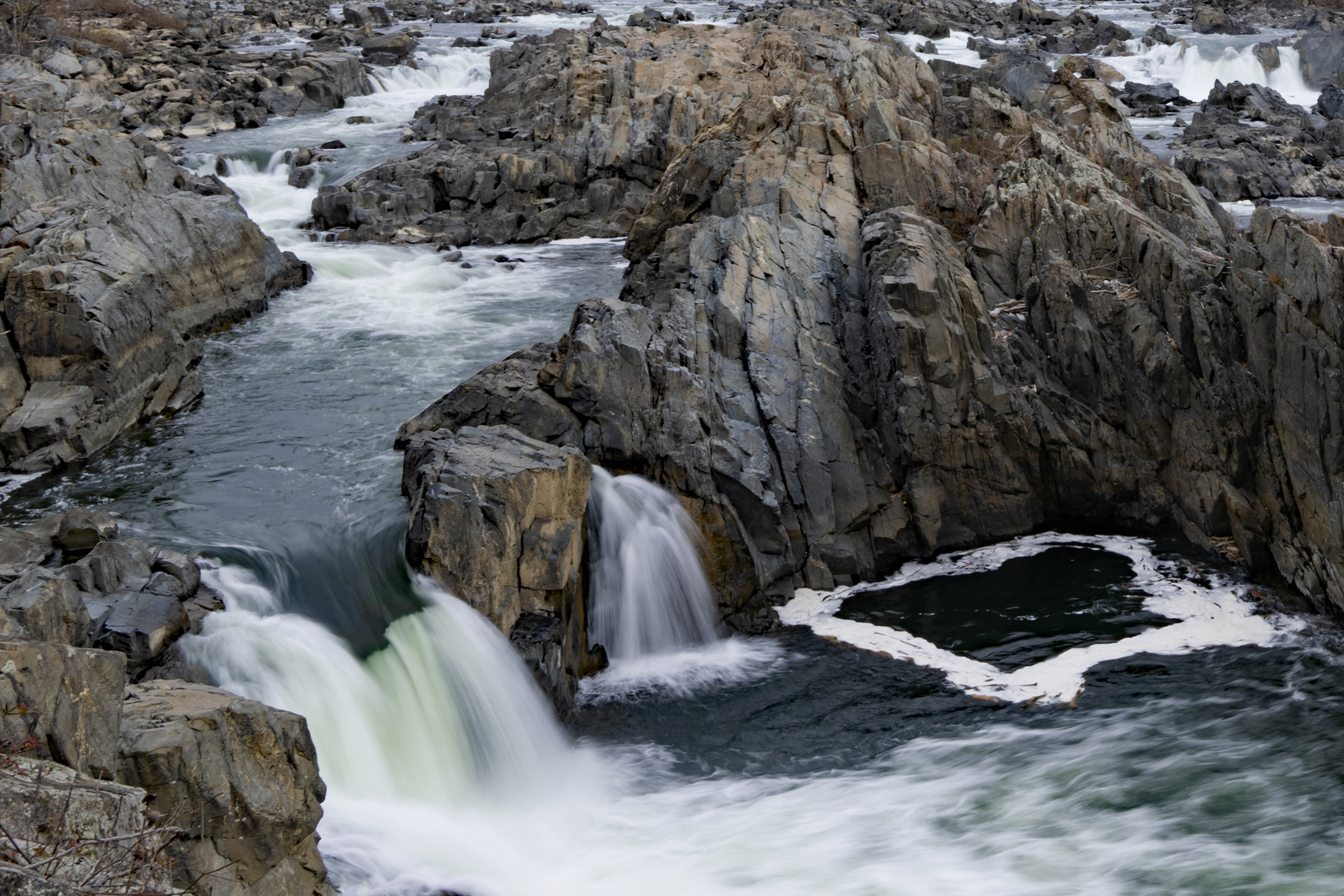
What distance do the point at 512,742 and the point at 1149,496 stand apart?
9810 mm

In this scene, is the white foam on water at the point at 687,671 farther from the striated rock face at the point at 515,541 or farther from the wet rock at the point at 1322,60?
the wet rock at the point at 1322,60

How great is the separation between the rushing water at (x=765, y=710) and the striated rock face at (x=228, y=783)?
4.02 feet

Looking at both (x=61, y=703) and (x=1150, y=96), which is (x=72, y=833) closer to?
(x=61, y=703)

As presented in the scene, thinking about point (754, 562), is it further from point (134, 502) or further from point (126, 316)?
point (126, 316)

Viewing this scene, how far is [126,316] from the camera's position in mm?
17656

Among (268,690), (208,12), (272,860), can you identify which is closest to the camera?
(272,860)

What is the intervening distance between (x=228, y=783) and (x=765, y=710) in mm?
6395

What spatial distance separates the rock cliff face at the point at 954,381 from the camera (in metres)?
14.5

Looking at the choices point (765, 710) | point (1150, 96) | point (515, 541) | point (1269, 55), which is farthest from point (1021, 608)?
point (1269, 55)

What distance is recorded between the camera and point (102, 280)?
17.8m

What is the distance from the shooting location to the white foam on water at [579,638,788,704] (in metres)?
13.0

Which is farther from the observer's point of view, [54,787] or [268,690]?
[268,690]

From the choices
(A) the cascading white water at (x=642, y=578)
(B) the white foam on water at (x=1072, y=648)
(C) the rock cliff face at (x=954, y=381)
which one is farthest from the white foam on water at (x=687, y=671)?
(B) the white foam on water at (x=1072, y=648)

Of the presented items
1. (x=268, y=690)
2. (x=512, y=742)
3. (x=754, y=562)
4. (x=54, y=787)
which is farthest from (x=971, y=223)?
(x=54, y=787)
